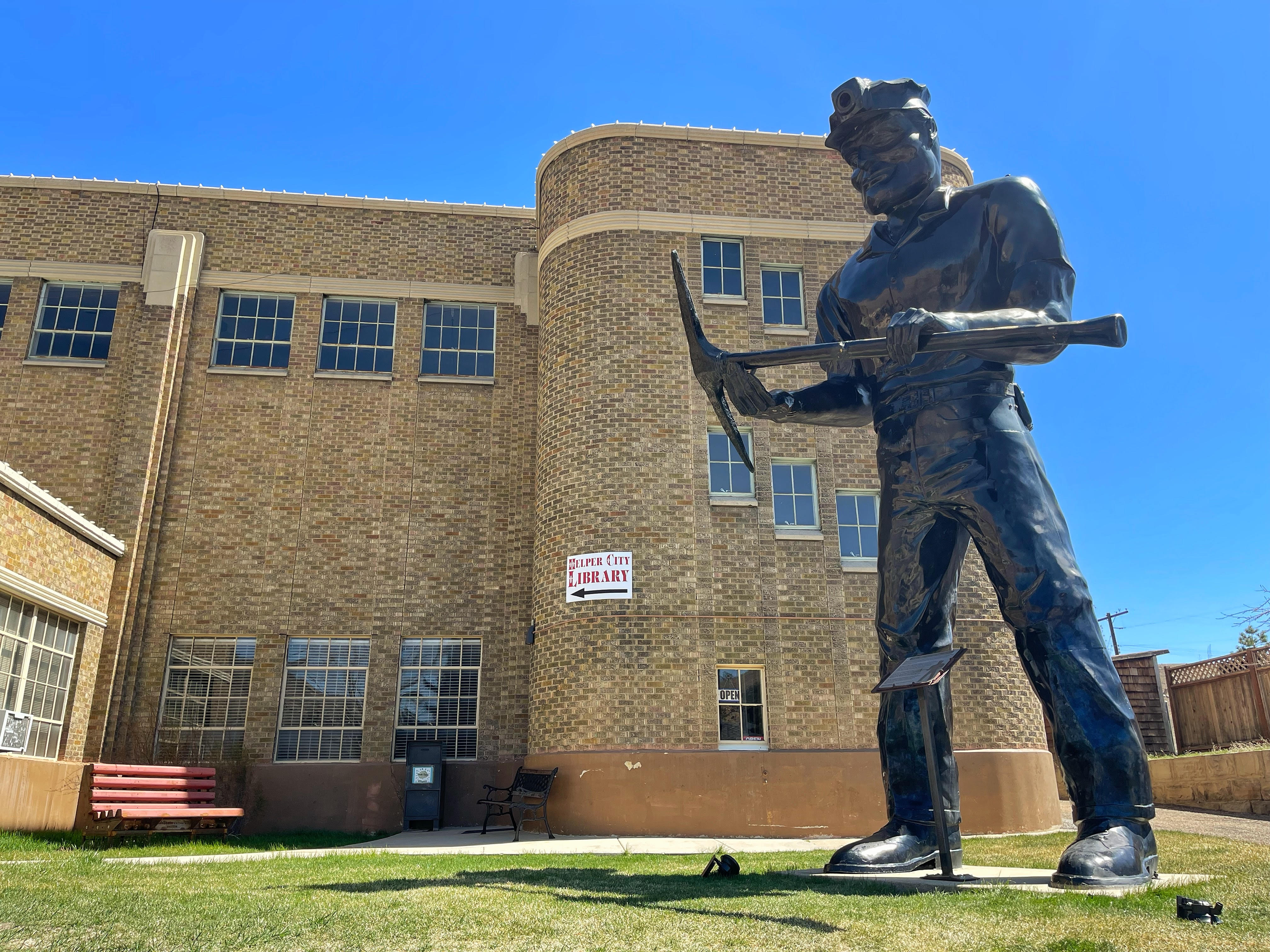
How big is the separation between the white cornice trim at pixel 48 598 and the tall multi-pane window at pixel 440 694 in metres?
4.43

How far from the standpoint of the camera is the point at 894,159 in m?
5.50

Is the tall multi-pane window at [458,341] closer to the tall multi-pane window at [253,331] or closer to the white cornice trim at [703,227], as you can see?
the white cornice trim at [703,227]

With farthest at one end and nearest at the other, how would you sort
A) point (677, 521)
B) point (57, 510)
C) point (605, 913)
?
point (677, 521), point (57, 510), point (605, 913)

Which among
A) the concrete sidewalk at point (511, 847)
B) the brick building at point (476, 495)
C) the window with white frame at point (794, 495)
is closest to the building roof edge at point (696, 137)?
the brick building at point (476, 495)

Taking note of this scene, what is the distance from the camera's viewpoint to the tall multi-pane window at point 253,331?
16406 millimetres

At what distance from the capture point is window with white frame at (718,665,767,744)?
1344 cm

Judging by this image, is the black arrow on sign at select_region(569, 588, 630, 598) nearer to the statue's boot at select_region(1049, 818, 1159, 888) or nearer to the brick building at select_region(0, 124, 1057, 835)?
the brick building at select_region(0, 124, 1057, 835)

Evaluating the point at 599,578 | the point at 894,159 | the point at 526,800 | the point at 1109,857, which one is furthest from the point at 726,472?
the point at 1109,857

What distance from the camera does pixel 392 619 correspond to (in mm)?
15242

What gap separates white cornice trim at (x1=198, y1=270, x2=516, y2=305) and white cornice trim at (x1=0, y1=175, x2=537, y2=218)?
1.40m

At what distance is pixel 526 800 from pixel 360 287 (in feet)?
30.1

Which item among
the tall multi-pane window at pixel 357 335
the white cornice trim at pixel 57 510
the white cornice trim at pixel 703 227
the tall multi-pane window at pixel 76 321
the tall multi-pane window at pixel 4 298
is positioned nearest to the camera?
the white cornice trim at pixel 57 510

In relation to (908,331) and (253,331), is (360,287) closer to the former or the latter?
(253,331)

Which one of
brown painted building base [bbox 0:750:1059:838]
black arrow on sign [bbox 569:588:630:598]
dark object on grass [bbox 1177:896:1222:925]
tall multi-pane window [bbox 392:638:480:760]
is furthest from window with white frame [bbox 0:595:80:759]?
dark object on grass [bbox 1177:896:1222:925]
